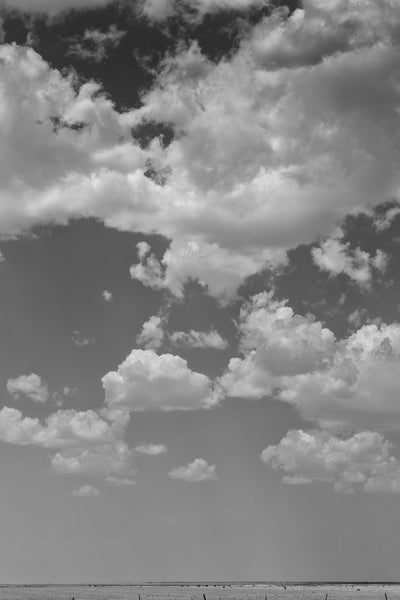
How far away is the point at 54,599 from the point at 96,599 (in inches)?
437

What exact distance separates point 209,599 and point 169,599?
36.2ft

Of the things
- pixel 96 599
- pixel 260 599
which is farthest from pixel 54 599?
pixel 260 599


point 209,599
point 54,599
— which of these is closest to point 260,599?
point 209,599

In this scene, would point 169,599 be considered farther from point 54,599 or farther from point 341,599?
point 341,599

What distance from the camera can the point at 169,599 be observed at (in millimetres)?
163000

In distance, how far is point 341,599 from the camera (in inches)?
6506

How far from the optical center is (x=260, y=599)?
172000 millimetres

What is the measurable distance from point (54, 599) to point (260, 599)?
5635 centimetres

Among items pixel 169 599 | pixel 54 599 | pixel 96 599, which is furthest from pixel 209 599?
pixel 54 599

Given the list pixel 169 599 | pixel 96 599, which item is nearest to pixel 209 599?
pixel 169 599

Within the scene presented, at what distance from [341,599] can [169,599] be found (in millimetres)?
46160

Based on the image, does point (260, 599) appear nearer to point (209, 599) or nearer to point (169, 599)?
point (209, 599)

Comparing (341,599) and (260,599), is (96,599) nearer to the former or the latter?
(260,599)

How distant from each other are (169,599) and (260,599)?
2693 cm
